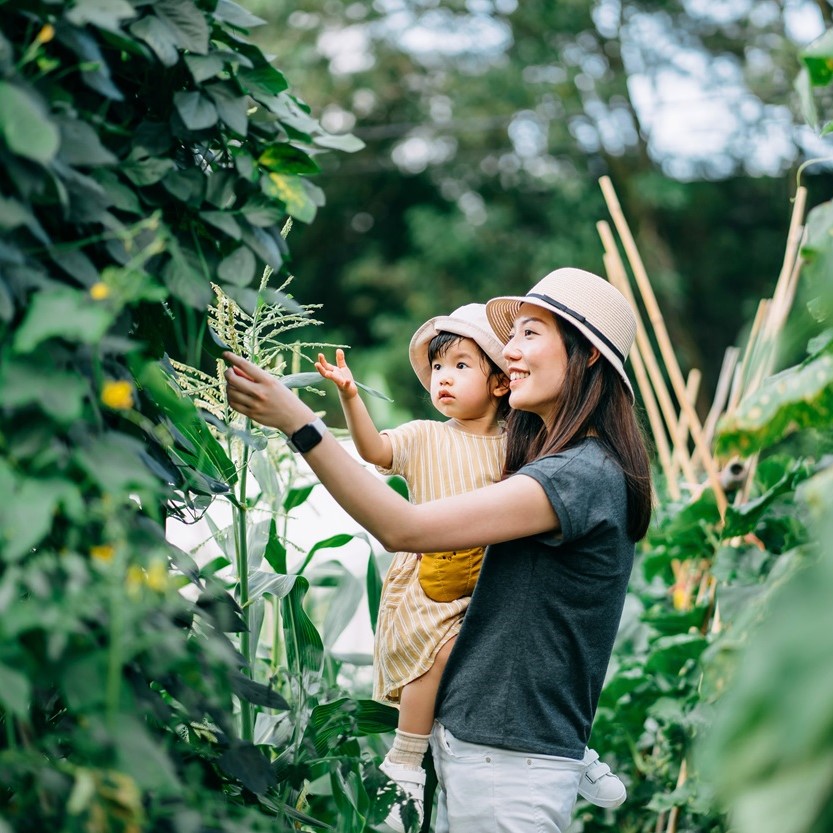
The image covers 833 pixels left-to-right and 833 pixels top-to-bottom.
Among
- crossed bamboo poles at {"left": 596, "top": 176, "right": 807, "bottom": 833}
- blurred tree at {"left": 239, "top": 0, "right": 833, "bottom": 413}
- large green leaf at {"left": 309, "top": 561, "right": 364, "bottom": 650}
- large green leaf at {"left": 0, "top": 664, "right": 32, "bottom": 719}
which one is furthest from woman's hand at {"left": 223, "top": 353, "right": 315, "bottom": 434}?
blurred tree at {"left": 239, "top": 0, "right": 833, "bottom": 413}

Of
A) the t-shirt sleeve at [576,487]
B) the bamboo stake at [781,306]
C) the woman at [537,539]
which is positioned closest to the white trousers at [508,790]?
the woman at [537,539]

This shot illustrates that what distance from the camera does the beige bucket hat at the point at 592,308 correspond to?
1976 millimetres

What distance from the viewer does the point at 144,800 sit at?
4.40 ft

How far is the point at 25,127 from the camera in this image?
44.9 inches

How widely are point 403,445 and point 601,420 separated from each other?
47 cm

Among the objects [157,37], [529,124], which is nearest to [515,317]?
[157,37]

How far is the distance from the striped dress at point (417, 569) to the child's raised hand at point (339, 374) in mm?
241

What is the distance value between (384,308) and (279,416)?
1118 cm

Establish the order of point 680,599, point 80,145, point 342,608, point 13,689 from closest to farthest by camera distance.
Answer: point 13,689, point 80,145, point 342,608, point 680,599

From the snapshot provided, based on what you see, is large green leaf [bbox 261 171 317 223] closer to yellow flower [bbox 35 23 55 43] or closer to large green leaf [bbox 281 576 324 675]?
yellow flower [bbox 35 23 55 43]

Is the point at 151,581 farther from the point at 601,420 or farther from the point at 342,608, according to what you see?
the point at 342,608

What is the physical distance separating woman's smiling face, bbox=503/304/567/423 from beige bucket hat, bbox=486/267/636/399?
4cm

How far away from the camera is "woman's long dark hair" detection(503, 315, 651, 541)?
1.95 meters

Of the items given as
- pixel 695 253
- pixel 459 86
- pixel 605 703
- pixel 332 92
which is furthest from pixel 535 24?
pixel 605 703
